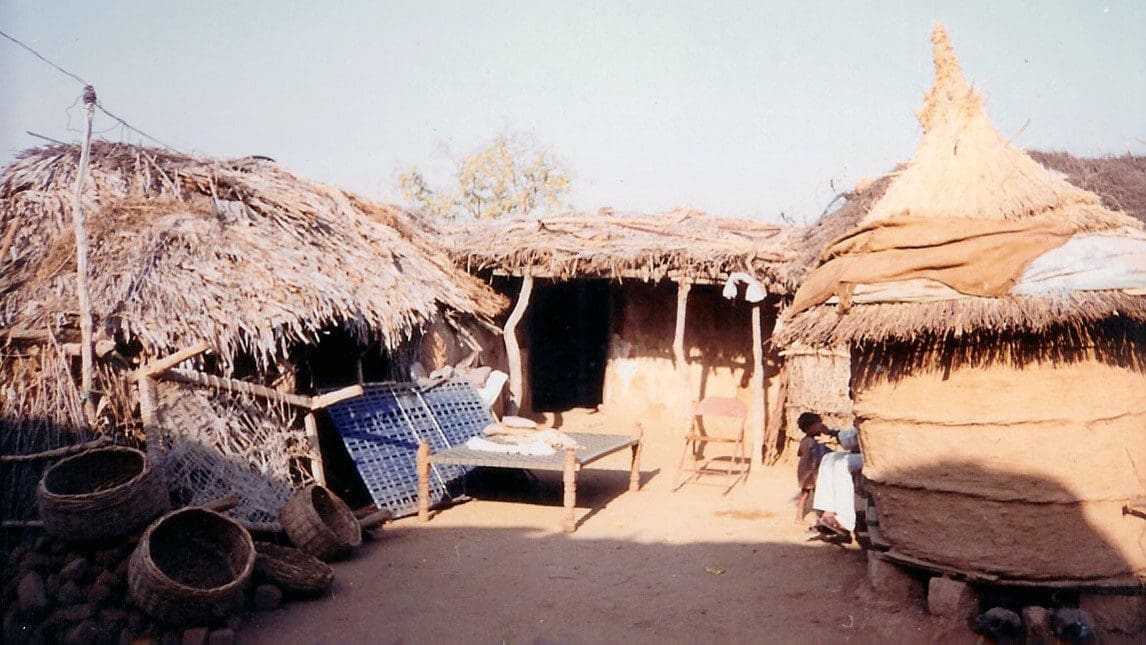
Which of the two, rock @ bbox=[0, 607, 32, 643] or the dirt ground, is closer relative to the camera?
rock @ bbox=[0, 607, 32, 643]

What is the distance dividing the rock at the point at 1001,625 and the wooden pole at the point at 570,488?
12.5ft

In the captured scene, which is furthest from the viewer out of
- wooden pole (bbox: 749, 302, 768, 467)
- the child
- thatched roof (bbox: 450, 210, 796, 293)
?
wooden pole (bbox: 749, 302, 768, 467)

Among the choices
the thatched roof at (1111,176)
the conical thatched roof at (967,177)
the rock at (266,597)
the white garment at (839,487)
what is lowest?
the rock at (266,597)

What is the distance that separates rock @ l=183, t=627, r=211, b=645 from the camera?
477cm

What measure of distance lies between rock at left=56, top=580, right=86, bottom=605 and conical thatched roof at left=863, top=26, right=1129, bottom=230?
523 centimetres

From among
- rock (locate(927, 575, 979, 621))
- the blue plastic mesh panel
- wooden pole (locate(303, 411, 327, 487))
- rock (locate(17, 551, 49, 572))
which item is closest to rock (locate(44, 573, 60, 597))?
rock (locate(17, 551, 49, 572))

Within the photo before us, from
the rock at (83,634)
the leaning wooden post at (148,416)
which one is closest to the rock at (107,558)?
the rock at (83,634)

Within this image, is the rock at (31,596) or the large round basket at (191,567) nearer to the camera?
the large round basket at (191,567)

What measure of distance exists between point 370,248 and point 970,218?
265 inches

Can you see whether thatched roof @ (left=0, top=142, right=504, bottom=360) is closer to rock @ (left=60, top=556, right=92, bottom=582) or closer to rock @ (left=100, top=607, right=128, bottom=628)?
rock @ (left=60, top=556, right=92, bottom=582)

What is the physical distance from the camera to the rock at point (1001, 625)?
14.9 feet

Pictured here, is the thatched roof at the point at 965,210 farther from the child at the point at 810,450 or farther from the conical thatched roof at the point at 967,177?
the child at the point at 810,450

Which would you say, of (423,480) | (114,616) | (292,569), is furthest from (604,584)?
(114,616)

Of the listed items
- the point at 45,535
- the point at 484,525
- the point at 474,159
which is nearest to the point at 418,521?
the point at 484,525
